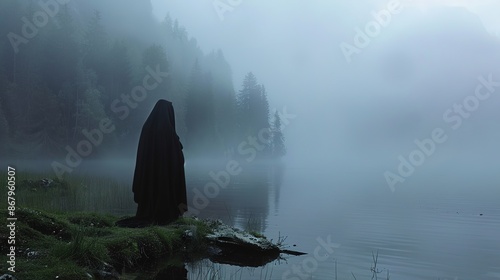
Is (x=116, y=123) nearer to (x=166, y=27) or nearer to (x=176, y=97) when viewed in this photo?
(x=176, y=97)

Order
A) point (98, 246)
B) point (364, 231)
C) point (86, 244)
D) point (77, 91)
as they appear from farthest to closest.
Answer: point (77, 91) → point (364, 231) → point (98, 246) → point (86, 244)

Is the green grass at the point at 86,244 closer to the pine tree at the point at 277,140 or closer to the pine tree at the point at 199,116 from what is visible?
the pine tree at the point at 199,116

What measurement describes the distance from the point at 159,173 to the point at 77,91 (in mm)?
41097

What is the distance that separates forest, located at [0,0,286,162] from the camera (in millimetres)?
45281

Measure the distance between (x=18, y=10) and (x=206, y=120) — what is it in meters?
29.5

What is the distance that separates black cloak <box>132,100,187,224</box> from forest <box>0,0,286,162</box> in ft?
111

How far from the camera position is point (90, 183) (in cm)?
1955

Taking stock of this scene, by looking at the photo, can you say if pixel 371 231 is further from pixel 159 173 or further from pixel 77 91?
pixel 77 91

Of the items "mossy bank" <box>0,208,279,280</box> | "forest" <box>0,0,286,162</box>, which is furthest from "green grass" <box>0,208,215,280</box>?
"forest" <box>0,0,286,162</box>

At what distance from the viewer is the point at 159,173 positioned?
1080cm

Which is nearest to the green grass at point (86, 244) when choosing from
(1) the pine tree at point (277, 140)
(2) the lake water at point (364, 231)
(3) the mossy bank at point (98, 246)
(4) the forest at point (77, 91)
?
(3) the mossy bank at point (98, 246)

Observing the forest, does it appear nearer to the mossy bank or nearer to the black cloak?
the black cloak

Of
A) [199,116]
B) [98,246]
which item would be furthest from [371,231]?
[199,116]

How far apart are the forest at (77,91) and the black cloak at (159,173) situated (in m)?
33.7
